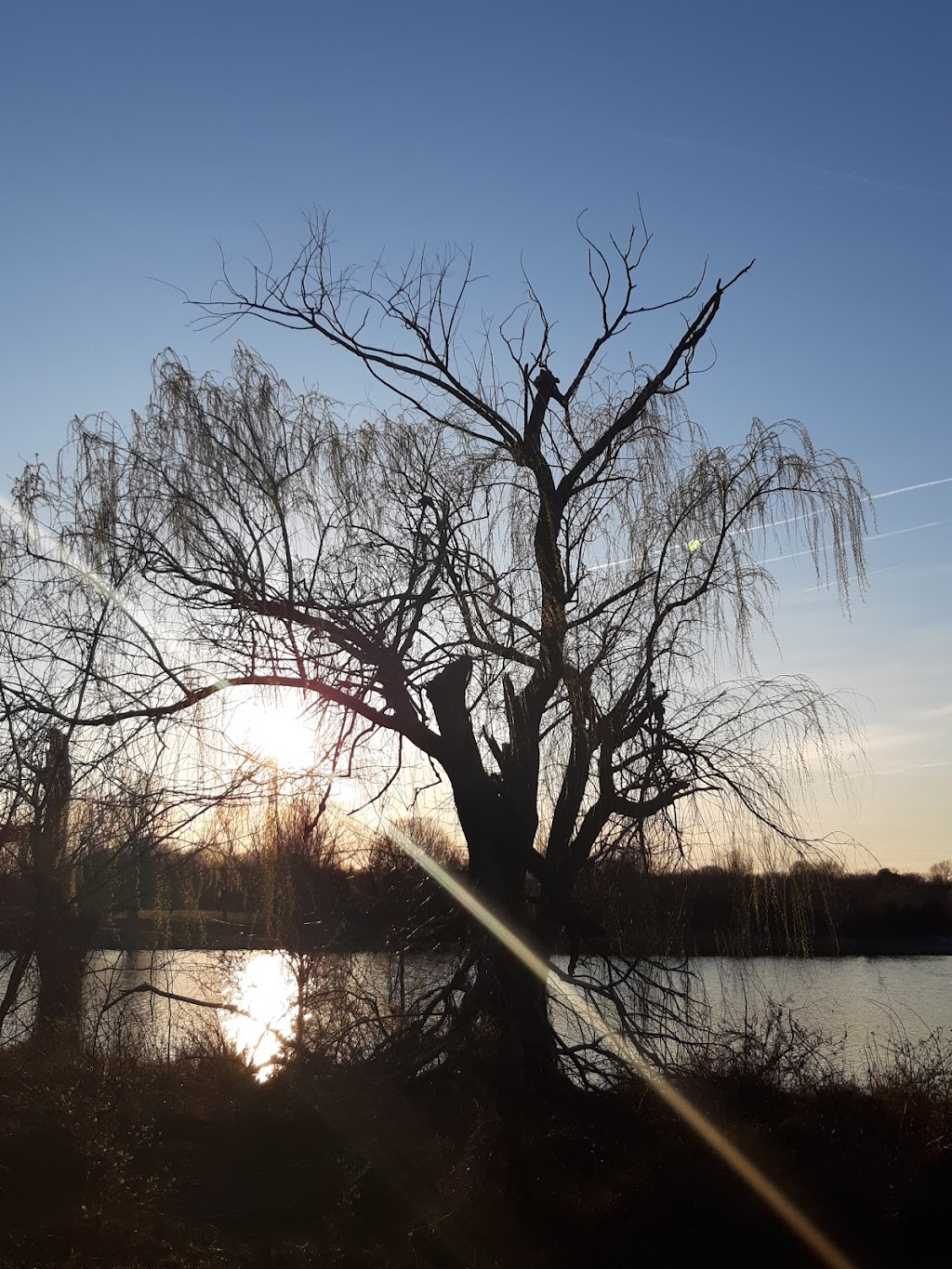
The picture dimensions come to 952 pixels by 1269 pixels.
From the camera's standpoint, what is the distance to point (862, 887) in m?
25.6

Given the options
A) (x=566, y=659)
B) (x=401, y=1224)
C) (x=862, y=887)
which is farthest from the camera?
(x=862, y=887)

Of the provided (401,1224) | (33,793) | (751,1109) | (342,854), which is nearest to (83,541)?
(33,793)

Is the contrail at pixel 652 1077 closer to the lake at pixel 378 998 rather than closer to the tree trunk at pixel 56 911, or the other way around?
the lake at pixel 378 998

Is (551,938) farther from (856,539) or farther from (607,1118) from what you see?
(856,539)

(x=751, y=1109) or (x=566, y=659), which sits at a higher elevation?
(x=566, y=659)

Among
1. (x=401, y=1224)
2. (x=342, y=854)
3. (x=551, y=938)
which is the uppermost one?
(x=342, y=854)

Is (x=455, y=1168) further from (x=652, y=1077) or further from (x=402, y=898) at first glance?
(x=402, y=898)

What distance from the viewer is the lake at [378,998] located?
880 cm

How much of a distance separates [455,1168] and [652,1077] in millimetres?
1586

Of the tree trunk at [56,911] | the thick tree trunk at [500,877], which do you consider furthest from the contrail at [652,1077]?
the tree trunk at [56,911]

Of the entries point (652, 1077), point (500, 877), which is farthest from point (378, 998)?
point (652, 1077)

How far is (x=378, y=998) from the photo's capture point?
325 inches

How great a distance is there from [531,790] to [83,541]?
3.44 m

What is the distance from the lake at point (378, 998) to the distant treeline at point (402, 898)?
35 cm
